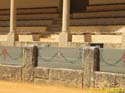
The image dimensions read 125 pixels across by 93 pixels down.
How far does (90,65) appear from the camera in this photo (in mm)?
15680

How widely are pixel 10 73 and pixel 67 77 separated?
3.49 meters

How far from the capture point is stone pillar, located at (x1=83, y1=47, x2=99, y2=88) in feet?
51.2

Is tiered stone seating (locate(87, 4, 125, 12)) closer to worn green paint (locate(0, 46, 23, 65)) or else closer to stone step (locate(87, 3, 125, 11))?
stone step (locate(87, 3, 125, 11))

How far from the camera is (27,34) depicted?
26250 mm

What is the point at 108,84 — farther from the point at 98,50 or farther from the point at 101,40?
the point at 101,40

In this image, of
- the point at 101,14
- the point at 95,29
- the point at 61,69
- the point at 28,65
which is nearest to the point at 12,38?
the point at 95,29

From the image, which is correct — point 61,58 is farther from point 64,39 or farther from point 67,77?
point 64,39

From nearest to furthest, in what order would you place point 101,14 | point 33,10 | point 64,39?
point 64,39, point 101,14, point 33,10

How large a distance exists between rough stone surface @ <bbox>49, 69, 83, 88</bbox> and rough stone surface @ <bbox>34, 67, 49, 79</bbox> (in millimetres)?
260

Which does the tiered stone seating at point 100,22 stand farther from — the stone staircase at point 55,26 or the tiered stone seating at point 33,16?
the tiered stone seating at point 33,16

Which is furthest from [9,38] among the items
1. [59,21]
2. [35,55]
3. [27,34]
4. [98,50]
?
[98,50]

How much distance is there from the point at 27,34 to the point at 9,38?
123 cm

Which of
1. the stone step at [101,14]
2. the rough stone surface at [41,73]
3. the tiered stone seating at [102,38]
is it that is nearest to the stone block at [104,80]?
the rough stone surface at [41,73]

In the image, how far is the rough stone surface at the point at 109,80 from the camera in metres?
14.8
